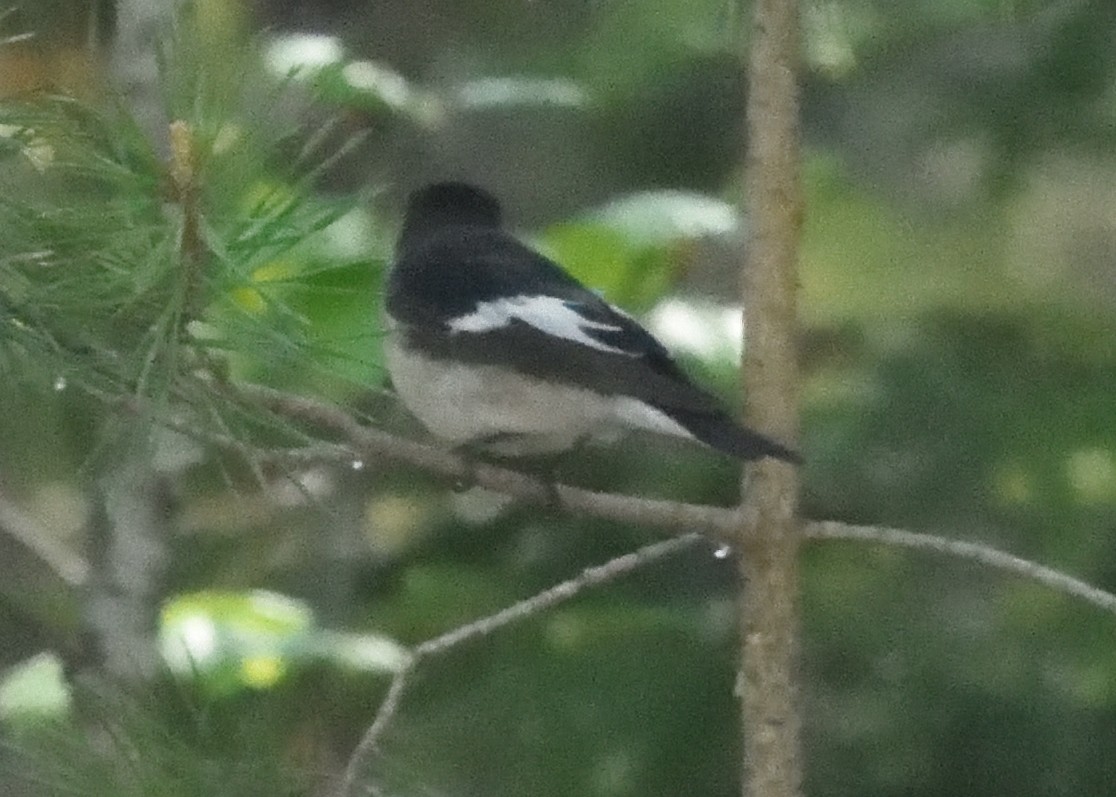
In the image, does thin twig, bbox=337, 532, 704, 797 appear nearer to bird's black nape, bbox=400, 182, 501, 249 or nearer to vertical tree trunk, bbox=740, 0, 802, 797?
vertical tree trunk, bbox=740, 0, 802, 797

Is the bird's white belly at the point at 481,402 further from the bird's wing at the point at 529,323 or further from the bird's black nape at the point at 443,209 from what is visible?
the bird's black nape at the point at 443,209

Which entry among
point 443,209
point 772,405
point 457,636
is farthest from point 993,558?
point 443,209

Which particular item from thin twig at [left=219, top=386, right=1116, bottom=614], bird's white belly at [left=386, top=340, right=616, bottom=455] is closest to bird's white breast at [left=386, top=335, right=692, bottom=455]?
bird's white belly at [left=386, top=340, right=616, bottom=455]

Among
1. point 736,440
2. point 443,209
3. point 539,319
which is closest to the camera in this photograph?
point 736,440

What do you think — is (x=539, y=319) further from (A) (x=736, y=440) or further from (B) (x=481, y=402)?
(A) (x=736, y=440)

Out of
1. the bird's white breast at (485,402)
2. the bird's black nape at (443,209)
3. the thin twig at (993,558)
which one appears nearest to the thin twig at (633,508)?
the thin twig at (993,558)

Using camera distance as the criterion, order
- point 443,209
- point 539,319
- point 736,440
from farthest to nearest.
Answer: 1. point 443,209
2. point 539,319
3. point 736,440
